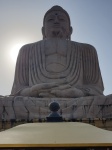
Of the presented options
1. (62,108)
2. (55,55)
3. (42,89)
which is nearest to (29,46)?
(55,55)

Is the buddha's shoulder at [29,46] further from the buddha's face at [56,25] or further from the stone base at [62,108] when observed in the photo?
the stone base at [62,108]

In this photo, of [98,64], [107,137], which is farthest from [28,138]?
[98,64]

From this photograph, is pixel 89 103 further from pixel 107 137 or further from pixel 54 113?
pixel 107 137

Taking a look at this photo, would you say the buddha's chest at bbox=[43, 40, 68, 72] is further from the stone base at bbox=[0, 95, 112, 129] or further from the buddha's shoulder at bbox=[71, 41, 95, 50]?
the stone base at bbox=[0, 95, 112, 129]

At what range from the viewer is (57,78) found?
8.77 metres

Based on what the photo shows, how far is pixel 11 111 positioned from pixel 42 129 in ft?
17.5

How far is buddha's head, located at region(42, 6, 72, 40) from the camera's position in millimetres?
10234

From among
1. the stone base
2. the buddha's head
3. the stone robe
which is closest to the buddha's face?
the buddha's head

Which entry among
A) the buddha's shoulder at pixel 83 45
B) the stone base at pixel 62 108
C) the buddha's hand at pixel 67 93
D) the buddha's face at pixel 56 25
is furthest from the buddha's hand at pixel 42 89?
the buddha's face at pixel 56 25

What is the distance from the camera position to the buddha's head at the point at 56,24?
33.6 ft

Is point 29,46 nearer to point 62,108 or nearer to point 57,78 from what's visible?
point 57,78

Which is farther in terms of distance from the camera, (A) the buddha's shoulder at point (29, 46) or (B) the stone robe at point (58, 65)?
(A) the buddha's shoulder at point (29, 46)

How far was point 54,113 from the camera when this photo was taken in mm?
2324

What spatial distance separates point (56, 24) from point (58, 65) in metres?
1.72
